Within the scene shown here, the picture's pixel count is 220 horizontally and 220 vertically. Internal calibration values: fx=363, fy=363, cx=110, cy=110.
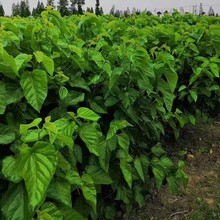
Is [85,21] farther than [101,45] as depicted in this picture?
Yes

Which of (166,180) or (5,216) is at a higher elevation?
(5,216)

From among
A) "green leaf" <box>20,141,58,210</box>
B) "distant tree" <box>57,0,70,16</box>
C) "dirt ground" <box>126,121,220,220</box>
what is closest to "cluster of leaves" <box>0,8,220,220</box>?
"green leaf" <box>20,141,58,210</box>

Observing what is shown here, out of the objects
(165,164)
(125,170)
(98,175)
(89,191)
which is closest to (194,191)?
(165,164)

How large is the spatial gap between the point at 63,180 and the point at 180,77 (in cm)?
242

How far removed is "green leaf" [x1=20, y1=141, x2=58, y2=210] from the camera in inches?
45.8

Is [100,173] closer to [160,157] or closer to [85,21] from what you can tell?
[160,157]

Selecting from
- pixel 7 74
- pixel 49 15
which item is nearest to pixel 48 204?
pixel 7 74

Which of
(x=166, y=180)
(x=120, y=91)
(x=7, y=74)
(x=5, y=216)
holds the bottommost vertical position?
(x=166, y=180)

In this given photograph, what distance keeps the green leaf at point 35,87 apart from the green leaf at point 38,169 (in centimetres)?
26

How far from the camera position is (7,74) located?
5.05 feet

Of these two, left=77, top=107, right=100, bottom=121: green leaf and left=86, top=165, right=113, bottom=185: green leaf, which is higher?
left=77, top=107, right=100, bottom=121: green leaf

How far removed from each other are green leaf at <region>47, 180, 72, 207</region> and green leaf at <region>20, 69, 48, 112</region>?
0.33m

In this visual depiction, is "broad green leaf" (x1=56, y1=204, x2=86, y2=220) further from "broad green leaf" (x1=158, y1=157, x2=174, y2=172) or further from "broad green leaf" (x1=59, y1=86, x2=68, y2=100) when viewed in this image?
"broad green leaf" (x1=158, y1=157, x2=174, y2=172)

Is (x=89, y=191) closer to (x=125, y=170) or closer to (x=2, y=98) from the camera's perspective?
(x=125, y=170)
